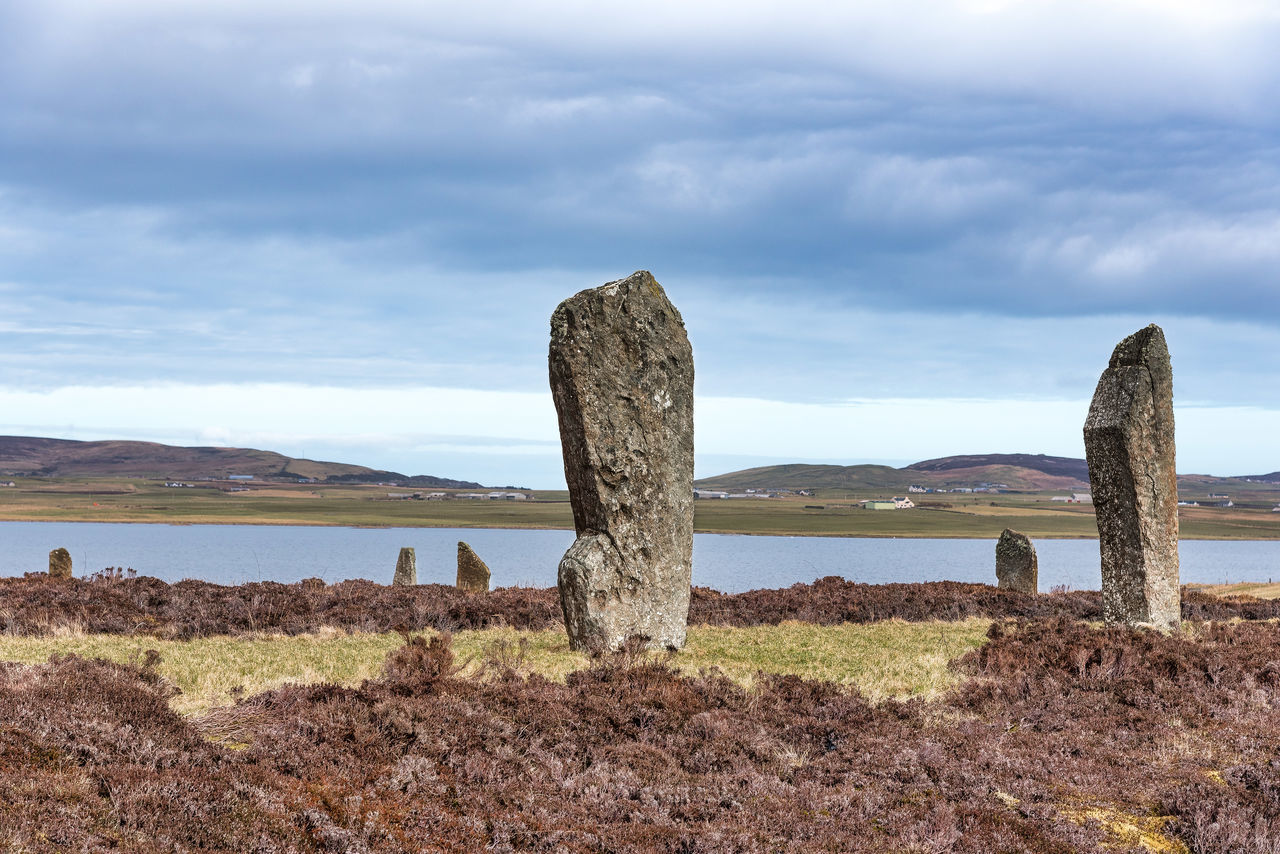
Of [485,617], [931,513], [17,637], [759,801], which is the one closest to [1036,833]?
[759,801]

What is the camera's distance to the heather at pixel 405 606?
16.4 metres


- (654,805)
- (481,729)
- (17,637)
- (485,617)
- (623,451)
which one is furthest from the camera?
(485,617)

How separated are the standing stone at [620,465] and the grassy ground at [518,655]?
768 millimetres

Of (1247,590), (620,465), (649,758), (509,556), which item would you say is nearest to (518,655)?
(620,465)

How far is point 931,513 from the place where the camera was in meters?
149

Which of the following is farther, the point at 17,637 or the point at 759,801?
the point at 17,637

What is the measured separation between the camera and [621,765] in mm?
8102

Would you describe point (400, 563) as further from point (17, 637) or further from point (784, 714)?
point (784, 714)

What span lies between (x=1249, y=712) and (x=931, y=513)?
472ft

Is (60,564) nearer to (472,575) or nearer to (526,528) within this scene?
(472,575)

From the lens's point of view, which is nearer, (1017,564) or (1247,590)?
(1017,564)

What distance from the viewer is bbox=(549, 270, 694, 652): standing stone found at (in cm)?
1336

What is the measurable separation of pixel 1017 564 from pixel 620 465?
1692cm

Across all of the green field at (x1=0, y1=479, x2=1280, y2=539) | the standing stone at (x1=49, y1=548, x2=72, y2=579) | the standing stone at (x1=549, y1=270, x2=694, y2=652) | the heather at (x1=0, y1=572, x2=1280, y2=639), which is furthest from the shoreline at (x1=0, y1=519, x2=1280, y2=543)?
the standing stone at (x1=549, y1=270, x2=694, y2=652)
